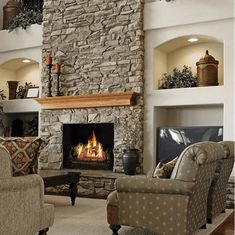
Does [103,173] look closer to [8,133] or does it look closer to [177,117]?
[177,117]

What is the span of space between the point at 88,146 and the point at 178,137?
1.74m

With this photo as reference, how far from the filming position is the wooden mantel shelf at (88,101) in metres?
6.84

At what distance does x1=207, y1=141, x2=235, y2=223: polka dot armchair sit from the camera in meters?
4.59

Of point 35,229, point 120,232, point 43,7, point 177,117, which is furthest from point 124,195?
point 43,7

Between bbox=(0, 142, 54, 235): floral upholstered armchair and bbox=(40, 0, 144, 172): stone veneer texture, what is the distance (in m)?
3.52

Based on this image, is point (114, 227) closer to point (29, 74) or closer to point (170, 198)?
point (170, 198)

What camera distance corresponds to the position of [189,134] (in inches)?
266

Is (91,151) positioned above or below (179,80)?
below

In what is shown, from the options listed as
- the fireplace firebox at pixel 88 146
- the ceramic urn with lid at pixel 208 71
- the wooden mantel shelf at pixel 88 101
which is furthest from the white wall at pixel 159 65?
the fireplace firebox at pixel 88 146

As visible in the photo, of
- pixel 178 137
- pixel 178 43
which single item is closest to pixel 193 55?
pixel 178 43

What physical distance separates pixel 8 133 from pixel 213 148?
19.2 ft

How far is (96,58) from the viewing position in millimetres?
7305

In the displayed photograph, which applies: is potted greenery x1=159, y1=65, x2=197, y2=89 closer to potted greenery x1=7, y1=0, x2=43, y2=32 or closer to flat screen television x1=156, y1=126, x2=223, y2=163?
flat screen television x1=156, y1=126, x2=223, y2=163

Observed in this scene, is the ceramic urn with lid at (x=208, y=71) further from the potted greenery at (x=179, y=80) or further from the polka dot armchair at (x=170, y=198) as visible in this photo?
the polka dot armchair at (x=170, y=198)
